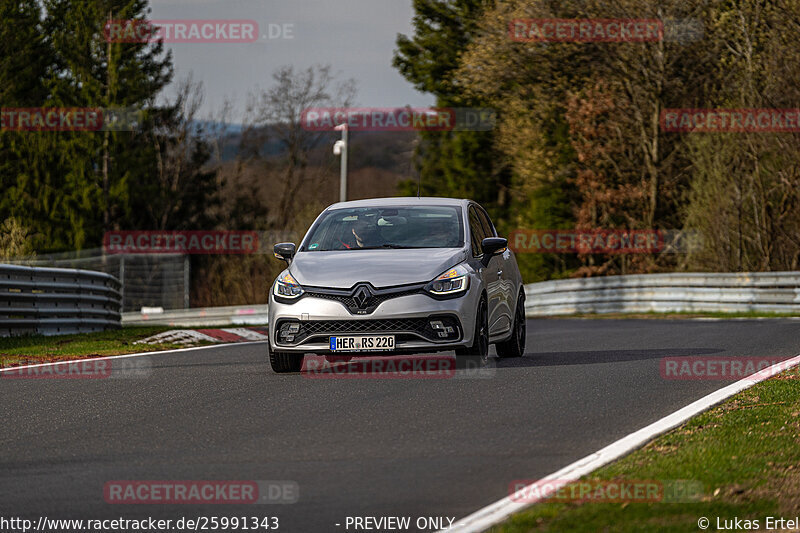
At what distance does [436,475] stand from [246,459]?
49.2 inches

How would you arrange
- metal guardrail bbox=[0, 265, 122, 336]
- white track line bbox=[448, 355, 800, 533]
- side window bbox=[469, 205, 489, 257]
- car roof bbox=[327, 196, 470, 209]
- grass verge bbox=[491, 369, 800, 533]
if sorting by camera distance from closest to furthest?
grass verge bbox=[491, 369, 800, 533], white track line bbox=[448, 355, 800, 533], side window bbox=[469, 205, 489, 257], car roof bbox=[327, 196, 470, 209], metal guardrail bbox=[0, 265, 122, 336]

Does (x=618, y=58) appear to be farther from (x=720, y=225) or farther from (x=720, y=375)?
(x=720, y=375)

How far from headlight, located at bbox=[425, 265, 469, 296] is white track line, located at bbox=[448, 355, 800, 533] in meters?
2.66

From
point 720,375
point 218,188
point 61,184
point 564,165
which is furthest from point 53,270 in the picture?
point 218,188

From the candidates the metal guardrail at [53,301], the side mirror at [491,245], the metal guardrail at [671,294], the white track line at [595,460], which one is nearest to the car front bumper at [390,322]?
the side mirror at [491,245]

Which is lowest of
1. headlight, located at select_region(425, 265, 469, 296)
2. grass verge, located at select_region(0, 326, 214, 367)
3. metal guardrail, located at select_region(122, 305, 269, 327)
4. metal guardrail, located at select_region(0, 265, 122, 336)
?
metal guardrail, located at select_region(122, 305, 269, 327)

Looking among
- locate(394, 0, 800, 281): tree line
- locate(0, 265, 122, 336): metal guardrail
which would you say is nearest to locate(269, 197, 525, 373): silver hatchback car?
locate(0, 265, 122, 336): metal guardrail

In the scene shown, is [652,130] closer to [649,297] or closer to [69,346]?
[649,297]

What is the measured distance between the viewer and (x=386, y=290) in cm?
1170

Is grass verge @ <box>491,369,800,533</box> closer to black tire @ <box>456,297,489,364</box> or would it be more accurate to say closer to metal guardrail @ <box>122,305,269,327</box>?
black tire @ <box>456,297,489,364</box>

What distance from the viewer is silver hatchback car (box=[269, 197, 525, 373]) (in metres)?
11.7

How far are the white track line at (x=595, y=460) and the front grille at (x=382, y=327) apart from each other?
102 inches

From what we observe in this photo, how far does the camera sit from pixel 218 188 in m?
65.1

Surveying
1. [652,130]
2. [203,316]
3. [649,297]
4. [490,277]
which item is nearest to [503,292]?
[490,277]
